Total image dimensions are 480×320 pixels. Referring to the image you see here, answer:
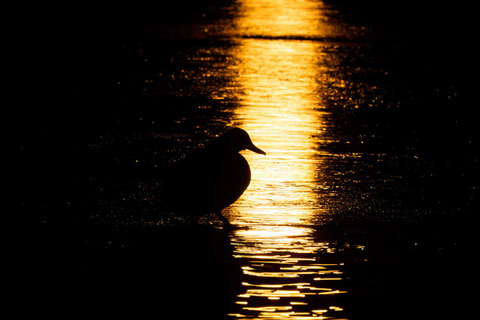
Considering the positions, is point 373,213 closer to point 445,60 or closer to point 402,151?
point 402,151

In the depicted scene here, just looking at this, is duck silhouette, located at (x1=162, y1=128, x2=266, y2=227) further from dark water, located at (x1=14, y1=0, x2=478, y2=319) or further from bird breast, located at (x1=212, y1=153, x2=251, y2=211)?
dark water, located at (x1=14, y1=0, x2=478, y2=319)

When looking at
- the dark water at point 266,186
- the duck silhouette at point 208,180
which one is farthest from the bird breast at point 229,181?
the dark water at point 266,186

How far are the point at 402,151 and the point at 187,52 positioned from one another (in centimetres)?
650

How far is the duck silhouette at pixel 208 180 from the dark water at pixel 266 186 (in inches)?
7.7

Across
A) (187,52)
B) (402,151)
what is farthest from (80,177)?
(187,52)

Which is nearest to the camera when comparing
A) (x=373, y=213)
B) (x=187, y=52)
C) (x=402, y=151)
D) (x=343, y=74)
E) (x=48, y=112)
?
(x=373, y=213)

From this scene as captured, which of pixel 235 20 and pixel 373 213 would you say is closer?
pixel 373 213

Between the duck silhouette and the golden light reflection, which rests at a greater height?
the duck silhouette

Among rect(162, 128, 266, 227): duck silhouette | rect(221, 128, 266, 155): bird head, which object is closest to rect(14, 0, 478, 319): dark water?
rect(162, 128, 266, 227): duck silhouette

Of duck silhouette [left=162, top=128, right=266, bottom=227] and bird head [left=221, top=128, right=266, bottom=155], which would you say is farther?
bird head [left=221, top=128, right=266, bottom=155]

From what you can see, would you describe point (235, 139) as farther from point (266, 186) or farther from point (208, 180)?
point (266, 186)

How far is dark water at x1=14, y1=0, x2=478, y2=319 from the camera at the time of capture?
15.4ft

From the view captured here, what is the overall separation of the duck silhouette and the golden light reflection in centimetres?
28

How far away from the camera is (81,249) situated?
5.28m
